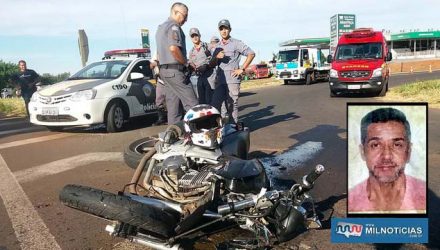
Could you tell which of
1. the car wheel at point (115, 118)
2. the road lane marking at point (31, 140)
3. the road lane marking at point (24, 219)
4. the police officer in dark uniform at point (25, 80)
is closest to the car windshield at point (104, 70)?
the car wheel at point (115, 118)

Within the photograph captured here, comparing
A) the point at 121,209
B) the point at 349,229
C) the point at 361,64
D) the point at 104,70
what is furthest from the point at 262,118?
the point at 349,229

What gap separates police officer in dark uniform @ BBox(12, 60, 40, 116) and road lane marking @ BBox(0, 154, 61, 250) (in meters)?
7.60

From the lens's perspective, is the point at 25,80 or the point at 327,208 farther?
the point at 25,80

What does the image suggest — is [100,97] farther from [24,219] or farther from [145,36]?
[145,36]

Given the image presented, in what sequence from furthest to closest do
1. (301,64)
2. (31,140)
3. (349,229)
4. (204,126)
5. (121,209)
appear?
(301,64) < (31,140) < (204,126) < (121,209) < (349,229)

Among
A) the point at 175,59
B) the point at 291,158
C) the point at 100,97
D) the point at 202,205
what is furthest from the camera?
the point at 100,97

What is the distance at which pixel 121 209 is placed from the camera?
2730 millimetres

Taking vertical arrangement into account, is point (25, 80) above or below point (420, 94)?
above

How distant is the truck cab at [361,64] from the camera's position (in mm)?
15422

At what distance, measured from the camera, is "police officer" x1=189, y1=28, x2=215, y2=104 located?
7648mm

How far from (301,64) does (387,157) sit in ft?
78.7

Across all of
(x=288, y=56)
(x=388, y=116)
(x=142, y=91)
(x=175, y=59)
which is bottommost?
(x=142, y=91)

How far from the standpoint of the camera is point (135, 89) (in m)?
9.85

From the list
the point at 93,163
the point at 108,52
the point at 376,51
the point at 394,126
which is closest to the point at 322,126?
the point at 93,163
